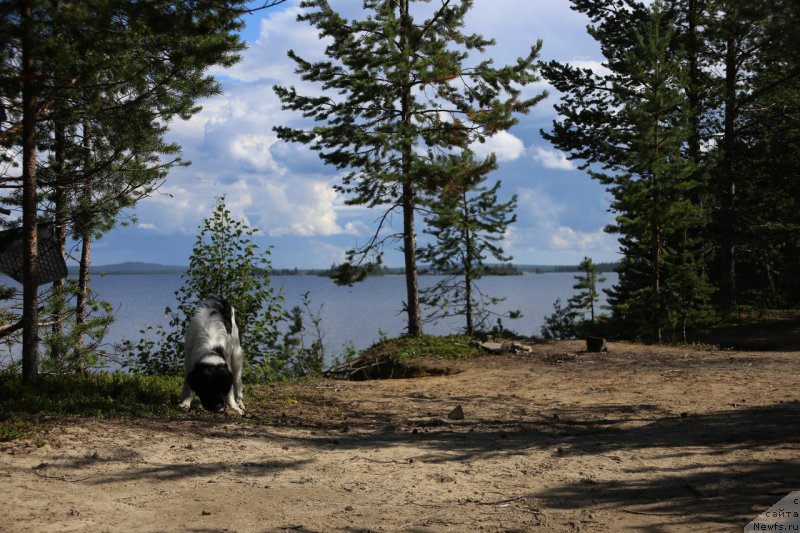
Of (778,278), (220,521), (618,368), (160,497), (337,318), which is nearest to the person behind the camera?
(220,521)

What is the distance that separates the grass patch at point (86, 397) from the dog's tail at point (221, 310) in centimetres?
137

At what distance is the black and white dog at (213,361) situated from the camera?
8.53 m

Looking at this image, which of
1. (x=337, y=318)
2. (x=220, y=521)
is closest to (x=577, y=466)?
(x=220, y=521)

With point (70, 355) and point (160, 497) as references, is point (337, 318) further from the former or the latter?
point (160, 497)

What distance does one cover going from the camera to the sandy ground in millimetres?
5160

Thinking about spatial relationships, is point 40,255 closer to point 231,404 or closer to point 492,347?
point 231,404

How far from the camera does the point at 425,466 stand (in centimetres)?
663

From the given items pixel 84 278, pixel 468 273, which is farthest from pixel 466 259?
pixel 84 278

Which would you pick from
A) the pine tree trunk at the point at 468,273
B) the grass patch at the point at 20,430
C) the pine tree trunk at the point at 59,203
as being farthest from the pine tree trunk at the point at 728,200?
the grass patch at the point at 20,430

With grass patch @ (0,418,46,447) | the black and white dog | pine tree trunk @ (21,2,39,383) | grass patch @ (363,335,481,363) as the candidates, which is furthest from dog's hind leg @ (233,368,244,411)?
grass patch @ (363,335,481,363)

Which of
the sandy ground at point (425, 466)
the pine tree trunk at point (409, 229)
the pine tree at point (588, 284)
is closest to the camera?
the sandy ground at point (425, 466)

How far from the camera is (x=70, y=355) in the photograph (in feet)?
34.9

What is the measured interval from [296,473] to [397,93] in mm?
13916

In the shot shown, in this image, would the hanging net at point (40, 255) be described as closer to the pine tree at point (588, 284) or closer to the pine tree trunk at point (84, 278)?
the pine tree trunk at point (84, 278)
